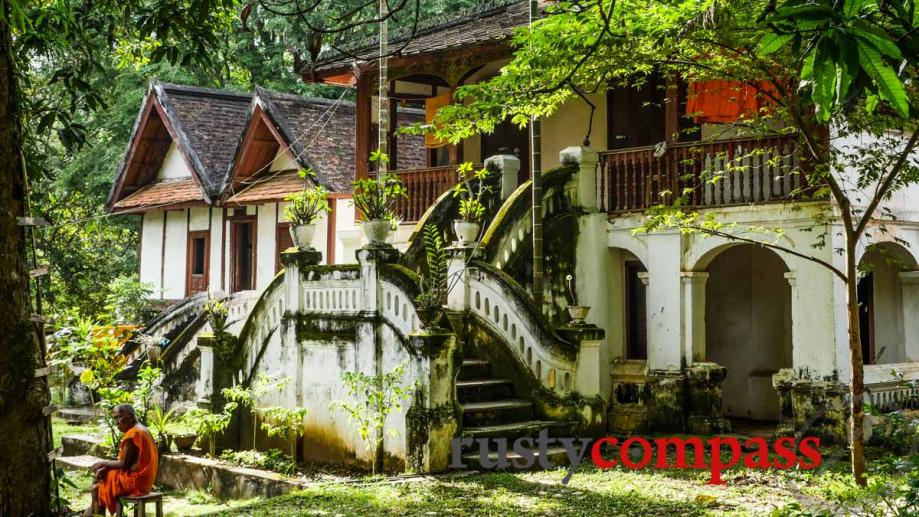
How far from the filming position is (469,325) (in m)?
14.2

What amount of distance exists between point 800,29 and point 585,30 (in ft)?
20.0

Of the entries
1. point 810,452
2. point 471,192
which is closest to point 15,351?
point 471,192

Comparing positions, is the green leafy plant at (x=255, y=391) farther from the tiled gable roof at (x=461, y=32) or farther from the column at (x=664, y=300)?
the tiled gable roof at (x=461, y=32)

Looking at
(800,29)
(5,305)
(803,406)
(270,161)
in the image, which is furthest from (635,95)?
(800,29)

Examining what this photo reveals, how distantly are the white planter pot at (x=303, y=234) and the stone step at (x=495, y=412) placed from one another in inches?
129

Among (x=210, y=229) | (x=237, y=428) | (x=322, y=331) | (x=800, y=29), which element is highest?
(x=210, y=229)

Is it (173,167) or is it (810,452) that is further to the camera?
(173,167)

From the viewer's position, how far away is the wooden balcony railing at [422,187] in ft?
57.7

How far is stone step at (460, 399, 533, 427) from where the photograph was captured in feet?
41.9

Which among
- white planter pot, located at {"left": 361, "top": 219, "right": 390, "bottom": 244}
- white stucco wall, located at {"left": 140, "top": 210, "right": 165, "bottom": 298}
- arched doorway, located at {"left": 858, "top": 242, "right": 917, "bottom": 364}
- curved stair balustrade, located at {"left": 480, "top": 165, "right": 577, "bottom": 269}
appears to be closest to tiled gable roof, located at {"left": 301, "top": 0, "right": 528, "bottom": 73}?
curved stair balustrade, located at {"left": 480, "top": 165, "right": 577, "bottom": 269}

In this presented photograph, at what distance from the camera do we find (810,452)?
12.3 metres

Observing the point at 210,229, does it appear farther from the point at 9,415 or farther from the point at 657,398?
the point at 9,415

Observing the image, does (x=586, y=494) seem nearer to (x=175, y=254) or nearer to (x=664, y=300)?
(x=664, y=300)

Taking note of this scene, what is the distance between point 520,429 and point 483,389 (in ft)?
3.28
